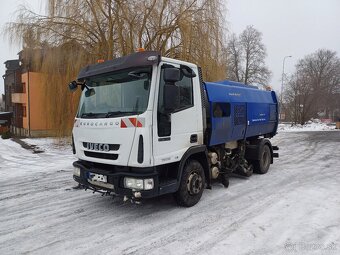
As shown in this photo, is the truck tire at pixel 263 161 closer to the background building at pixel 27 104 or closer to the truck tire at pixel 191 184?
the truck tire at pixel 191 184

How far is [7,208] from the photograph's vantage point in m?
5.57

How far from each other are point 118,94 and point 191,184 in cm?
210

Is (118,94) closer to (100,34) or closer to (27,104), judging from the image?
(100,34)

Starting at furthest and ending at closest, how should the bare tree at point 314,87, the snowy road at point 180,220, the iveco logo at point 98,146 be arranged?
the bare tree at point 314,87 < the iveco logo at point 98,146 < the snowy road at point 180,220

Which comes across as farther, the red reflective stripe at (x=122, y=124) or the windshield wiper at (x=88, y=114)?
the windshield wiper at (x=88, y=114)

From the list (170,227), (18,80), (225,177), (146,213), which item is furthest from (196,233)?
(18,80)

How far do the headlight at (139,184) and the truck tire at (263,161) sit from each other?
14.5 ft

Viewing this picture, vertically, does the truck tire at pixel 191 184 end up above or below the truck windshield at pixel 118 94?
below

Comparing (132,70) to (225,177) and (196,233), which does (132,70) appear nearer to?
(196,233)

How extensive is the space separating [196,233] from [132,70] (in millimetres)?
2720

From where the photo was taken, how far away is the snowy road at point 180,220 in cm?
388

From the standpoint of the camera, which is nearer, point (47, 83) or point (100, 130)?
point (100, 130)

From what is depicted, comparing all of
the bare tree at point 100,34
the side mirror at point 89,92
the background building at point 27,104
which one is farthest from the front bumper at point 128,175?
the background building at point 27,104

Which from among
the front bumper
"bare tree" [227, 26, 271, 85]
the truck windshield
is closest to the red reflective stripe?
the truck windshield
